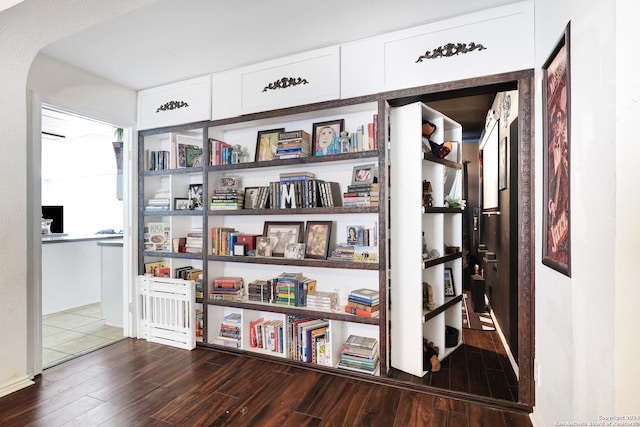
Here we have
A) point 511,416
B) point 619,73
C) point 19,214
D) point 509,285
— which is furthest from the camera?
point 509,285

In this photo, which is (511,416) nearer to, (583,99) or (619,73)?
(583,99)

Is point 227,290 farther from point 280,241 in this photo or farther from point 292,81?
point 292,81

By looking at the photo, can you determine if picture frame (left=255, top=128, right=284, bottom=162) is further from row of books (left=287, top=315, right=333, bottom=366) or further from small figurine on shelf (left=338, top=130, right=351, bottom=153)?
row of books (left=287, top=315, right=333, bottom=366)

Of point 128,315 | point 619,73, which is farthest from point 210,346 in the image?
point 619,73

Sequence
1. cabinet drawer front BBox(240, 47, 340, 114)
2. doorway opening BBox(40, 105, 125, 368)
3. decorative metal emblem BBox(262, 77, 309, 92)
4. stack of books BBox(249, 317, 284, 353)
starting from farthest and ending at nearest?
1. doorway opening BBox(40, 105, 125, 368)
2. stack of books BBox(249, 317, 284, 353)
3. decorative metal emblem BBox(262, 77, 309, 92)
4. cabinet drawer front BBox(240, 47, 340, 114)

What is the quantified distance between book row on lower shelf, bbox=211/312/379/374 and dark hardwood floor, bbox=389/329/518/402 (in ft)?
0.82

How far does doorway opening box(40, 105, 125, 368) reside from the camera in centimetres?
351

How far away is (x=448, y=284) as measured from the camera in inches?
118

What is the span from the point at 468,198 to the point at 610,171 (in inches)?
229

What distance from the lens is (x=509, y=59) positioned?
81.0 inches

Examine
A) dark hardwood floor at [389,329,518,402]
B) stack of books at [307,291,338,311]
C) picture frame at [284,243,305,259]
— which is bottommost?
dark hardwood floor at [389,329,518,402]

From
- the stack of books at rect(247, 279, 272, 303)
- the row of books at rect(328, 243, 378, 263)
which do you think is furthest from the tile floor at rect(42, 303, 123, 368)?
the row of books at rect(328, 243, 378, 263)

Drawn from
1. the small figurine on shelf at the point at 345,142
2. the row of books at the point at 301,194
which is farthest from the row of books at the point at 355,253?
the small figurine on shelf at the point at 345,142

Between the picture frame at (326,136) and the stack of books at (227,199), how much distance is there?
0.83m
